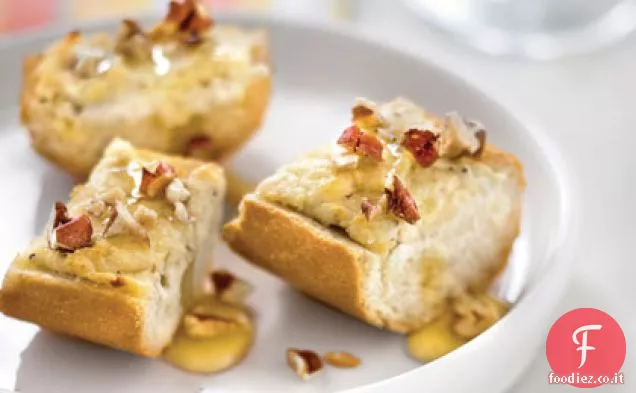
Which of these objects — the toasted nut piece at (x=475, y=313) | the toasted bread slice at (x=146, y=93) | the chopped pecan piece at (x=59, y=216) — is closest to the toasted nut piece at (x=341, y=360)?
the toasted nut piece at (x=475, y=313)

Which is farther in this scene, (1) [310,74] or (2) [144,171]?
(1) [310,74]

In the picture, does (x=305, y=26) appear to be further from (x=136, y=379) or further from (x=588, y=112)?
(x=136, y=379)

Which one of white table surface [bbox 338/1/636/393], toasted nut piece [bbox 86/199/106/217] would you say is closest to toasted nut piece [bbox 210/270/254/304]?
toasted nut piece [bbox 86/199/106/217]

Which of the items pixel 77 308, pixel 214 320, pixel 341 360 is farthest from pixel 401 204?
pixel 77 308

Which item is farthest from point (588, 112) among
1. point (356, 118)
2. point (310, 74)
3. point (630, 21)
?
point (356, 118)

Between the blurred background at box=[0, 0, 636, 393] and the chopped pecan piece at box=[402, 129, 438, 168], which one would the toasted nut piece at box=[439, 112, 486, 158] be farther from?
the blurred background at box=[0, 0, 636, 393]

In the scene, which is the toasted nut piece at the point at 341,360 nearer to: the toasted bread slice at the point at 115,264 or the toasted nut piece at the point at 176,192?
the toasted bread slice at the point at 115,264
